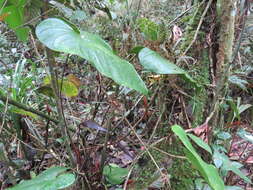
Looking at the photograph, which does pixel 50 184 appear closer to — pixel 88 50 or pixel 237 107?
pixel 88 50

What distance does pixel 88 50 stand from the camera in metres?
0.68

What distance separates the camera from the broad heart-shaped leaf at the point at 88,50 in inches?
26.2

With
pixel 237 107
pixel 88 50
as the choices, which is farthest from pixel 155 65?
pixel 237 107

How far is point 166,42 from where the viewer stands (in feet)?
3.90

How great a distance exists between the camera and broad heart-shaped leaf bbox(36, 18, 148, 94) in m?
0.67

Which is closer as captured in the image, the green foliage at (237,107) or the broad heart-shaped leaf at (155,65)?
the broad heart-shaped leaf at (155,65)

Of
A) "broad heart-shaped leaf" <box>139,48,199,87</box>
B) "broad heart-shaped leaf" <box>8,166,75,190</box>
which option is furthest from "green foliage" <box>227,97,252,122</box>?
"broad heart-shaped leaf" <box>8,166,75,190</box>

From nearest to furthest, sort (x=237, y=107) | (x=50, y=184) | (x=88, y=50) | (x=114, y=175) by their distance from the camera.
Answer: (x=88, y=50), (x=50, y=184), (x=114, y=175), (x=237, y=107)

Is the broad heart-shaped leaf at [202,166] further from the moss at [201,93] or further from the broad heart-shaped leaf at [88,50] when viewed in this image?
Result: the moss at [201,93]

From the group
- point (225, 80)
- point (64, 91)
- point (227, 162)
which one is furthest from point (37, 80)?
point (227, 162)

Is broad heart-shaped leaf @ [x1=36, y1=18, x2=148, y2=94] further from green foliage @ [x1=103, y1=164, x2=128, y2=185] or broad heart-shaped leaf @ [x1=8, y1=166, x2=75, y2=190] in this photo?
green foliage @ [x1=103, y1=164, x2=128, y2=185]

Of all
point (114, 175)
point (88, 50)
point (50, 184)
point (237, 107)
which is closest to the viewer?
point (88, 50)

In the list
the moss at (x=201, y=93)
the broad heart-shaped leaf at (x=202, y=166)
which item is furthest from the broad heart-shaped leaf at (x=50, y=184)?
the moss at (x=201, y=93)

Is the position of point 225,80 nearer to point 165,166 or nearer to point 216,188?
point 165,166
